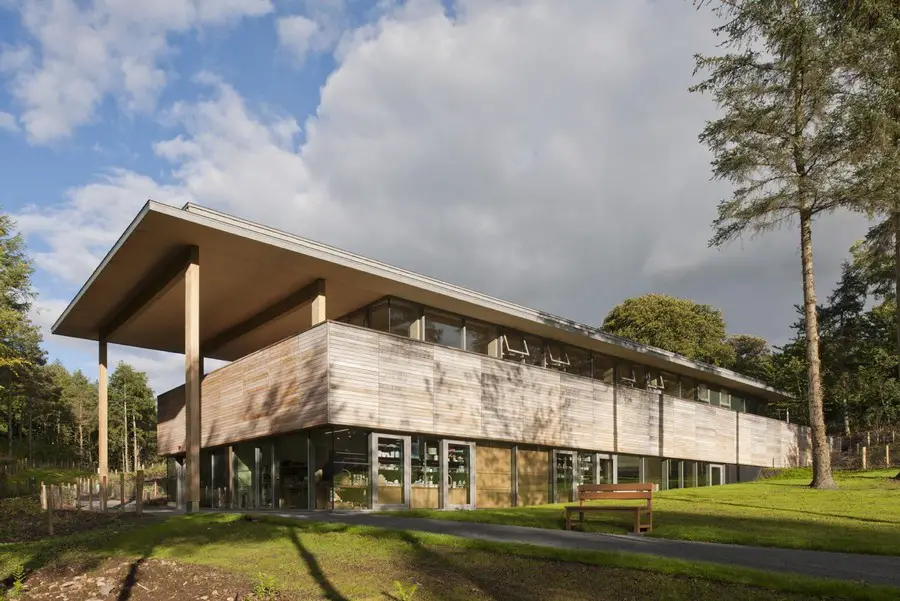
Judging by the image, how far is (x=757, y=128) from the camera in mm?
20688

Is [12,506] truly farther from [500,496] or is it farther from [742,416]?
[742,416]

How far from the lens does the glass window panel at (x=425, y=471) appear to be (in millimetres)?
19781

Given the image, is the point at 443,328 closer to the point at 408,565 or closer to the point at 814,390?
the point at 814,390

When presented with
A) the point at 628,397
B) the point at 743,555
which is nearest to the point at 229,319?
the point at 628,397

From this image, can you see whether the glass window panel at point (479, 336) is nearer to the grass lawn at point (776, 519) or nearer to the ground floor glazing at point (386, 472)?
the ground floor glazing at point (386, 472)

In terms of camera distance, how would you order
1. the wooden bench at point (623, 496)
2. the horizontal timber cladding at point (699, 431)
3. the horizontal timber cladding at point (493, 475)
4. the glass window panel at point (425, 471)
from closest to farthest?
the wooden bench at point (623, 496), the glass window panel at point (425, 471), the horizontal timber cladding at point (493, 475), the horizontal timber cladding at point (699, 431)

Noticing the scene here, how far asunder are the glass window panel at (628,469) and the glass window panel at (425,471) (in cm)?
1000

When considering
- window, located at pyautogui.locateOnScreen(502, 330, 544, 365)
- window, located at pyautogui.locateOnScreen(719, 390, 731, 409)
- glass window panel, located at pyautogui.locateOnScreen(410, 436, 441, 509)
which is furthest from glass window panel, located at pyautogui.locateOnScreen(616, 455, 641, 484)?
glass window panel, located at pyautogui.locateOnScreen(410, 436, 441, 509)

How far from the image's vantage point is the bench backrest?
465 inches

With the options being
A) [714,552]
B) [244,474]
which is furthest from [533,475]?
[714,552]

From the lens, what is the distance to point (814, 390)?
1955 cm

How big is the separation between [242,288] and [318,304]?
326cm

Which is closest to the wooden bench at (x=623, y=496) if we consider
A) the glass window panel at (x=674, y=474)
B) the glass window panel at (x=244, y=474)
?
the glass window panel at (x=244, y=474)

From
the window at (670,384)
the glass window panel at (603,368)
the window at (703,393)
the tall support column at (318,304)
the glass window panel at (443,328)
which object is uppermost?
the tall support column at (318,304)
